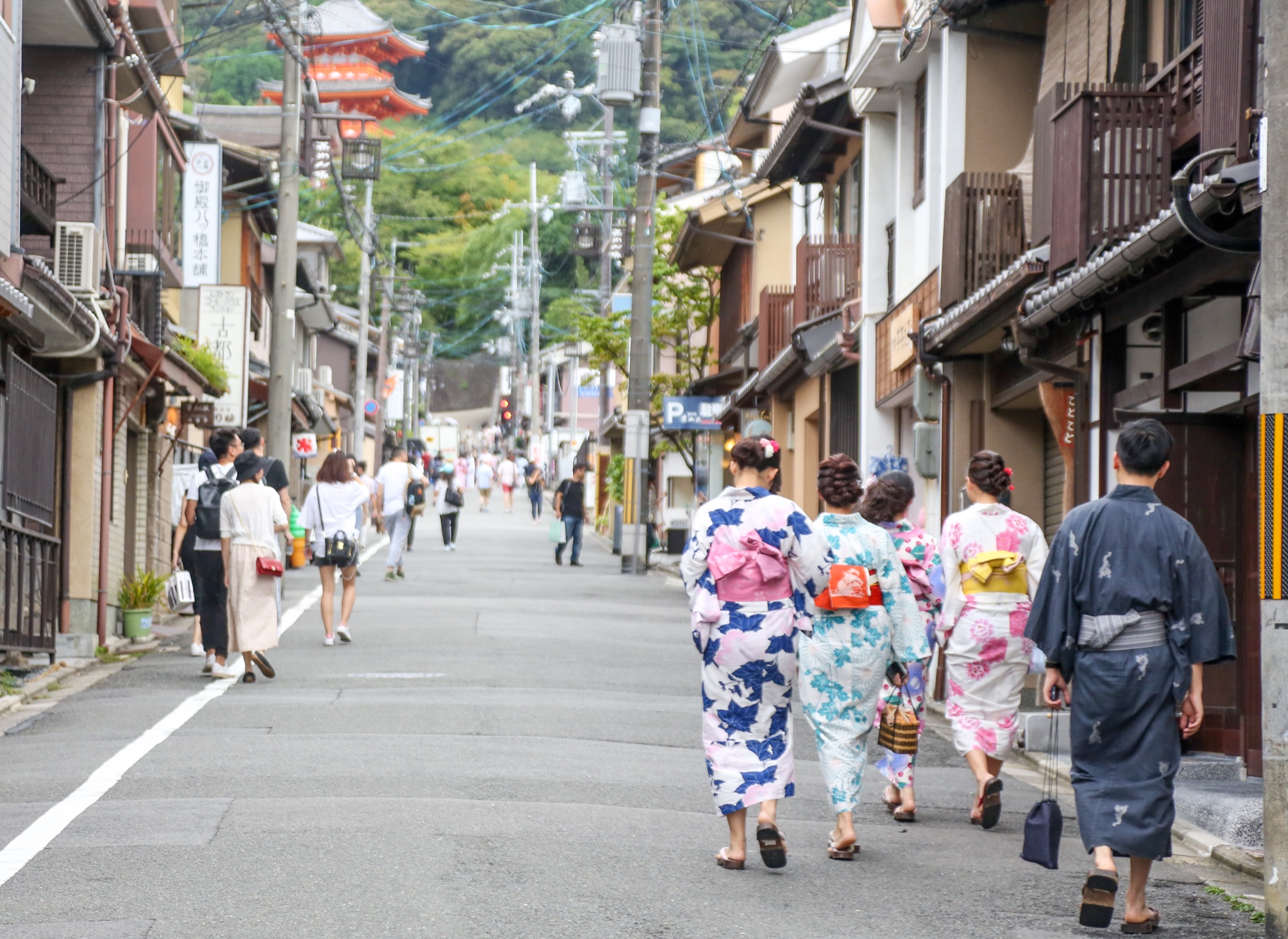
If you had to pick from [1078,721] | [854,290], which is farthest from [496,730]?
[854,290]

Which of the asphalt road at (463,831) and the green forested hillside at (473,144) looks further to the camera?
the green forested hillside at (473,144)

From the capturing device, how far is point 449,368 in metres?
117

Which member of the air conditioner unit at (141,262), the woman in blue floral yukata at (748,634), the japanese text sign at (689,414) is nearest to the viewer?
the woman in blue floral yukata at (748,634)

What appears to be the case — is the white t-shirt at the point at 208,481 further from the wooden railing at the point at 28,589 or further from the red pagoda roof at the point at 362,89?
the red pagoda roof at the point at 362,89

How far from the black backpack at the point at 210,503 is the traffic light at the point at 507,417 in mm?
59938

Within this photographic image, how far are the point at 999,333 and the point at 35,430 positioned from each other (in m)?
8.49

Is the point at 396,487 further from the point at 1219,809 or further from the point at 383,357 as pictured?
the point at 383,357

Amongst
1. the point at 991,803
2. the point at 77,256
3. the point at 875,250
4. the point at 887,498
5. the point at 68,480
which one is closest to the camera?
the point at 991,803

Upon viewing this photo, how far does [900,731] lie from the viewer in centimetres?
854

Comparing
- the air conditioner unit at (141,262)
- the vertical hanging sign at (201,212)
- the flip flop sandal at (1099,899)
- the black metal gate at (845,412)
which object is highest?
the vertical hanging sign at (201,212)

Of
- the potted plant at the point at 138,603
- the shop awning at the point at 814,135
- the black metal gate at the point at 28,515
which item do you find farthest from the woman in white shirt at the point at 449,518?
the black metal gate at the point at 28,515

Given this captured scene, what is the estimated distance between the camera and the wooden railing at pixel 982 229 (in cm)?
1554

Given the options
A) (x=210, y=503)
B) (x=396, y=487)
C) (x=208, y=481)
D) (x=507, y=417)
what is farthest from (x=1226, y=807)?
(x=507, y=417)

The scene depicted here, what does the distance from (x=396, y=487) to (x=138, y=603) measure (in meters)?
8.01
